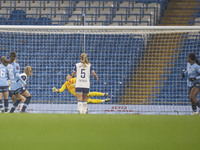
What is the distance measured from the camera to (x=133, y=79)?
10922mm

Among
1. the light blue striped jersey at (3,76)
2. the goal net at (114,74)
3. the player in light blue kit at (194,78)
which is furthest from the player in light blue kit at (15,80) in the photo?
the player in light blue kit at (194,78)

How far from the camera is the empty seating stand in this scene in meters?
14.9

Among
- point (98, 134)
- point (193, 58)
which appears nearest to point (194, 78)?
point (193, 58)

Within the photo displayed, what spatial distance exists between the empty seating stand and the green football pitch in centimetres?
1014

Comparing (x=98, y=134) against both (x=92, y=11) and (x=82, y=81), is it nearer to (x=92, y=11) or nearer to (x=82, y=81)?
(x=82, y=81)

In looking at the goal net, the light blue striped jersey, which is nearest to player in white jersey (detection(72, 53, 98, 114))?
the goal net

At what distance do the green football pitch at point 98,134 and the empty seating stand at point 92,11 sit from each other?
1014 cm

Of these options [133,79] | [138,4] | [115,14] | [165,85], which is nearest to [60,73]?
[133,79]

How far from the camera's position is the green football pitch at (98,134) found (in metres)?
3.29

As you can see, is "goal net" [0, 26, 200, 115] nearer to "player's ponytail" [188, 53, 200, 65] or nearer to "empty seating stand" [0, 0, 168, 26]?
"player's ponytail" [188, 53, 200, 65]

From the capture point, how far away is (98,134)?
12.4 ft

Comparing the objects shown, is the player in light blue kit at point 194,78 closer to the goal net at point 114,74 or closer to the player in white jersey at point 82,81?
the goal net at point 114,74

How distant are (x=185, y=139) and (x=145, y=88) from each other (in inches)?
277

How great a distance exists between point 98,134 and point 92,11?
12780 millimetres
